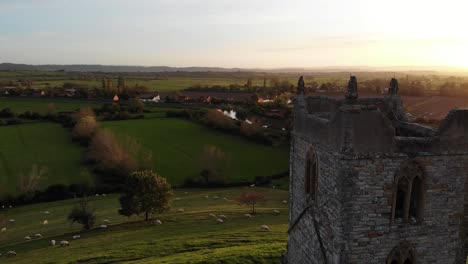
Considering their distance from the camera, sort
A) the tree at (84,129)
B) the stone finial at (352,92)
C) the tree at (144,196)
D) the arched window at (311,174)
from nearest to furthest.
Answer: the stone finial at (352,92) < the arched window at (311,174) < the tree at (144,196) < the tree at (84,129)

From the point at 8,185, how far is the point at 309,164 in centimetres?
5750

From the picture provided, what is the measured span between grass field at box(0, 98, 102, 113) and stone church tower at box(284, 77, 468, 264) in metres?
96.4

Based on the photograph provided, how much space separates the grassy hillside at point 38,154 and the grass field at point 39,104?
12.9m

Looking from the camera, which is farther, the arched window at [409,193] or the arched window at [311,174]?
the arched window at [311,174]

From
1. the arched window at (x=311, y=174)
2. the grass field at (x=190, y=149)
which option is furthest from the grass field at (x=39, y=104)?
the arched window at (x=311, y=174)

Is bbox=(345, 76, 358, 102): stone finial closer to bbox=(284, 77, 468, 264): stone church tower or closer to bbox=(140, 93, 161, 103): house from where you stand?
bbox=(284, 77, 468, 264): stone church tower

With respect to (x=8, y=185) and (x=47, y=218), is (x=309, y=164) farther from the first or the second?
(x=8, y=185)

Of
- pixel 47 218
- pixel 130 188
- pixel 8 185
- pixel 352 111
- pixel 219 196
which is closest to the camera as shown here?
pixel 352 111

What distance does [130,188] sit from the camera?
42.8 meters

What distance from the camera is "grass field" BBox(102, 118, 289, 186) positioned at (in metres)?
67.2

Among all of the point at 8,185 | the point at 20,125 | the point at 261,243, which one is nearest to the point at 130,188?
the point at 261,243

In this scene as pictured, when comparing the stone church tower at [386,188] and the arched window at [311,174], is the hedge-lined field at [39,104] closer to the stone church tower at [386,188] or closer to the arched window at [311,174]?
the arched window at [311,174]

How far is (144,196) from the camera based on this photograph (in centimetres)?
4219

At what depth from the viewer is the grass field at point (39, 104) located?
326ft
